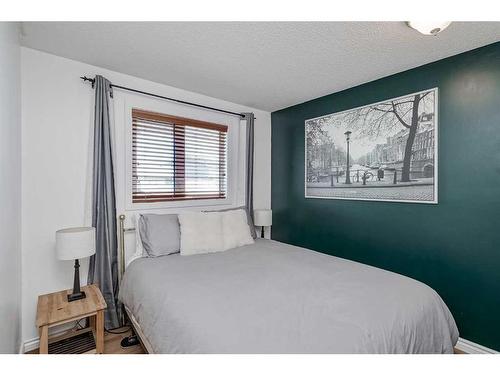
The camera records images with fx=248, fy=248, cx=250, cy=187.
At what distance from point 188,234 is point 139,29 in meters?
1.70

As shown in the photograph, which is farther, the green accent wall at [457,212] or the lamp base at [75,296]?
the green accent wall at [457,212]

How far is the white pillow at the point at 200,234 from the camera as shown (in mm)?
2371

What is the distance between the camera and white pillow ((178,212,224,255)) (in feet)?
7.78

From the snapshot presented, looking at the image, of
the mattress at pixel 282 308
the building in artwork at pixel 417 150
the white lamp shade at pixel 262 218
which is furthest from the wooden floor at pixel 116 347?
the building in artwork at pixel 417 150

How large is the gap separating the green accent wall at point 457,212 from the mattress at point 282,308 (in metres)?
0.68

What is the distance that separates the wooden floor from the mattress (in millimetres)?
352


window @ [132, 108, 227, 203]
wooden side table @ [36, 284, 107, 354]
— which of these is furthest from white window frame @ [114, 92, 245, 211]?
wooden side table @ [36, 284, 107, 354]

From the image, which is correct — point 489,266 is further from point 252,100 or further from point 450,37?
point 252,100

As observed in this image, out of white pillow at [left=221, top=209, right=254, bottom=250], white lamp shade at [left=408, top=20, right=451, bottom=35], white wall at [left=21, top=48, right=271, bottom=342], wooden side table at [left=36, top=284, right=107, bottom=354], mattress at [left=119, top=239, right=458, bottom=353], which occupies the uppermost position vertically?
white lamp shade at [left=408, top=20, right=451, bottom=35]

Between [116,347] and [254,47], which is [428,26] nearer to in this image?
[254,47]

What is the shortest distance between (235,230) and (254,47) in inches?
68.1

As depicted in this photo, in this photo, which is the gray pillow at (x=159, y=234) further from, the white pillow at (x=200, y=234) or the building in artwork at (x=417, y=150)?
the building in artwork at (x=417, y=150)

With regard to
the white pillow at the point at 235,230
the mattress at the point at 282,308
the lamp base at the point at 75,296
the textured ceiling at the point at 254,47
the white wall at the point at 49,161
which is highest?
the textured ceiling at the point at 254,47

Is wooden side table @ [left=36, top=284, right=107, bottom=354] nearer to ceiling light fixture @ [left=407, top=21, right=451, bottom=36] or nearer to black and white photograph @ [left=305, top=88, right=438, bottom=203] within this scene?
black and white photograph @ [left=305, top=88, right=438, bottom=203]
